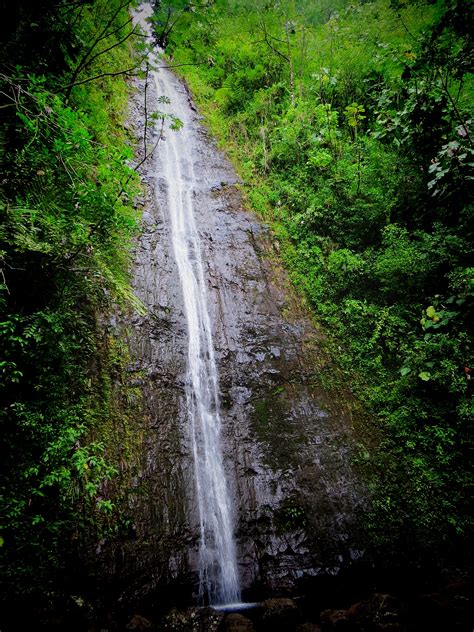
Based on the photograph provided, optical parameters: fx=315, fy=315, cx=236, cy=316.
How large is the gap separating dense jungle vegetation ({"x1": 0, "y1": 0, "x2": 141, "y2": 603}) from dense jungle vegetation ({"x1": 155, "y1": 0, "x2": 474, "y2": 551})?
154 cm

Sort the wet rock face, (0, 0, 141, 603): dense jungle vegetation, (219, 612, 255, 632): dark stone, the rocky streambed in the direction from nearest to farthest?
1. (0, 0, 141, 603): dense jungle vegetation
2. (219, 612, 255, 632): dark stone
3. the rocky streambed
4. the wet rock face

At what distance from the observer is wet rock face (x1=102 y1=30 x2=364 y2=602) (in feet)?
14.3

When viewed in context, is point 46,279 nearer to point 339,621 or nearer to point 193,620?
point 193,620

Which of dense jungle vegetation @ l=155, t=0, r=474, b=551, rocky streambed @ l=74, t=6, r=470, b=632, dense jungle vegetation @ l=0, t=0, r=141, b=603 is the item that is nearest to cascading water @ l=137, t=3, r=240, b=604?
rocky streambed @ l=74, t=6, r=470, b=632

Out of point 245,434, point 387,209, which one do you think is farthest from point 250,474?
point 387,209

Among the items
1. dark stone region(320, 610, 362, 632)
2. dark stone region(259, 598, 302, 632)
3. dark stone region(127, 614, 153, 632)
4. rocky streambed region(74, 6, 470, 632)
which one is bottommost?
dark stone region(320, 610, 362, 632)

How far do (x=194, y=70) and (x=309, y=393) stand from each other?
49.3 ft

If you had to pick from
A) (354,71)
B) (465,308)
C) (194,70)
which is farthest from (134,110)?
(465,308)

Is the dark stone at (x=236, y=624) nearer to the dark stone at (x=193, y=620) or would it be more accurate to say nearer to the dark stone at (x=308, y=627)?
the dark stone at (x=193, y=620)

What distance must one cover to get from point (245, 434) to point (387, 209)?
211 inches

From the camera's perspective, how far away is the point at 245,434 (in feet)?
17.9

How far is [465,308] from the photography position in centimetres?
504

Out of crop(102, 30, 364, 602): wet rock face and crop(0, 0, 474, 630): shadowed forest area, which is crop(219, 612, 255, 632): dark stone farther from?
crop(0, 0, 474, 630): shadowed forest area

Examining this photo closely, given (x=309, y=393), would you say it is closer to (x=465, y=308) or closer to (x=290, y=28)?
(x=465, y=308)
